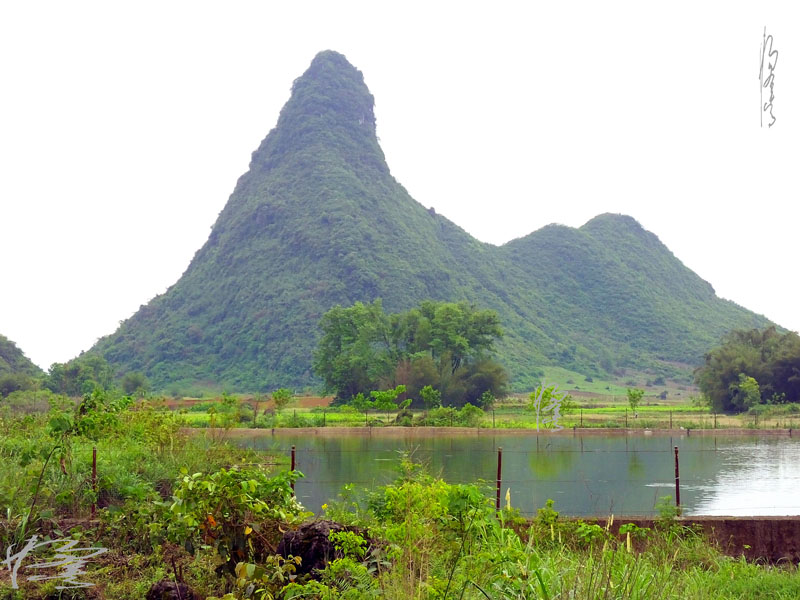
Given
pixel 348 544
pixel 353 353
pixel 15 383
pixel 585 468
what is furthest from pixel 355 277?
pixel 348 544

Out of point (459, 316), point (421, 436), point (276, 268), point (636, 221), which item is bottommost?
point (421, 436)

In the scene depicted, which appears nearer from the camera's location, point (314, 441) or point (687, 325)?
point (314, 441)

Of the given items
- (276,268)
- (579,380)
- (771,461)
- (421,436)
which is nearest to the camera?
(771,461)

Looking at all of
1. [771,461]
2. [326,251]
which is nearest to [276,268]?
[326,251]

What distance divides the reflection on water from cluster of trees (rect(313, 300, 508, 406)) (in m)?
17.4

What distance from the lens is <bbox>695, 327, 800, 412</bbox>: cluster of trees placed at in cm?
4728

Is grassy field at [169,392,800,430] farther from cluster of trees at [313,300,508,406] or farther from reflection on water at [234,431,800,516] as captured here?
cluster of trees at [313,300,508,406]

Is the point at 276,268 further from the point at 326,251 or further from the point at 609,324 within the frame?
the point at 609,324

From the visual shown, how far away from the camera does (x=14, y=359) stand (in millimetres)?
72188

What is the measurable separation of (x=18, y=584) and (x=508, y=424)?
32.3 m

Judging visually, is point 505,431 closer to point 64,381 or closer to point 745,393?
point 745,393

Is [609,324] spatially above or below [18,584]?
above

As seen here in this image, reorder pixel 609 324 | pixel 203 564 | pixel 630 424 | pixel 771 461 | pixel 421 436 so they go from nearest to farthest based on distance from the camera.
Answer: pixel 203 564
pixel 771 461
pixel 421 436
pixel 630 424
pixel 609 324

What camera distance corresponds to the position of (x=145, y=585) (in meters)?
→ 5.73
